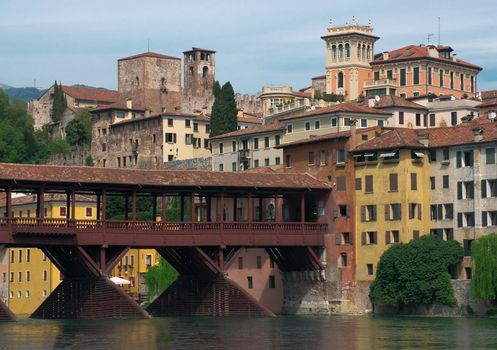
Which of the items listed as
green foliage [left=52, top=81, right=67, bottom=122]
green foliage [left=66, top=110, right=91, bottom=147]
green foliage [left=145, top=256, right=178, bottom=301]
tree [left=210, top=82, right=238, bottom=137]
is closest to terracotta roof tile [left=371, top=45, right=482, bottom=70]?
tree [left=210, top=82, right=238, bottom=137]

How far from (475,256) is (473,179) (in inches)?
196

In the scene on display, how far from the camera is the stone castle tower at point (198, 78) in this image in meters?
181

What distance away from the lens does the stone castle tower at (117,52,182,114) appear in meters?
178

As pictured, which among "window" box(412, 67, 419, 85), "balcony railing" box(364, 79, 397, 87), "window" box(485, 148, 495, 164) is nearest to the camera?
"window" box(485, 148, 495, 164)

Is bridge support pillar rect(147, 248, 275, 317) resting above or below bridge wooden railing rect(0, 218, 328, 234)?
below

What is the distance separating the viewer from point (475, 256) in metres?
84.9

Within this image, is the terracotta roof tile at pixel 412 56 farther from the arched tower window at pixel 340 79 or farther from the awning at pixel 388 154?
the awning at pixel 388 154

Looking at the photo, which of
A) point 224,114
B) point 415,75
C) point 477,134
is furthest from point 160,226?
point 415,75

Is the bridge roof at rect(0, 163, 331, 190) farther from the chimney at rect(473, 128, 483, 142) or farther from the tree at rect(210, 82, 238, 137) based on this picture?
the tree at rect(210, 82, 238, 137)

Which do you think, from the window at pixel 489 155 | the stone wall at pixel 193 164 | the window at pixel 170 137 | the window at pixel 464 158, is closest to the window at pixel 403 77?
the window at pixel 170 137

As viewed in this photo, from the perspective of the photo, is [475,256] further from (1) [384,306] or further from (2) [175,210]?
(2) [175,210]

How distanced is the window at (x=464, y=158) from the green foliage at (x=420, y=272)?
4347 mm

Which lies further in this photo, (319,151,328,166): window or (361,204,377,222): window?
(319,151,328,166): window

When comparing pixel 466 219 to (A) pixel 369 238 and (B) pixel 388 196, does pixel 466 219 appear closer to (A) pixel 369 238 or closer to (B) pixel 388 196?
(B) pixel 388 196
